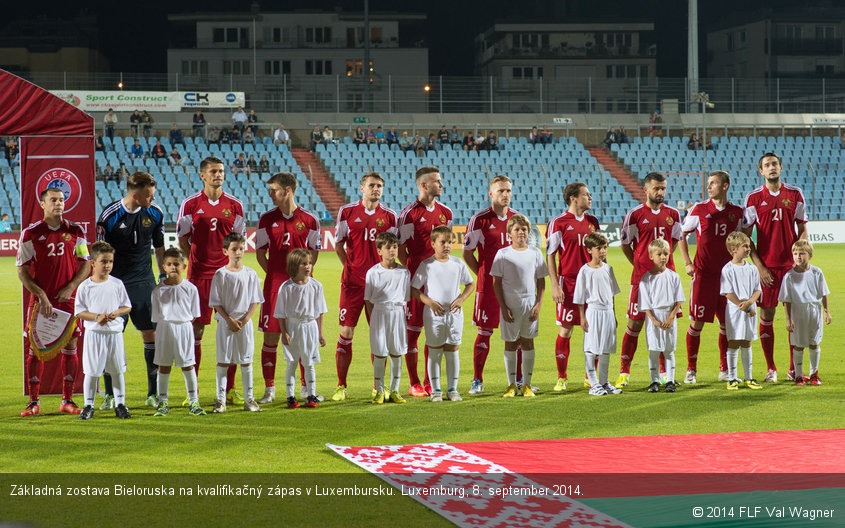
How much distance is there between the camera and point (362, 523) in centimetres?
490

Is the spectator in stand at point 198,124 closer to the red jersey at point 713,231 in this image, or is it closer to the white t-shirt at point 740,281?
the red jersey at point 713,231

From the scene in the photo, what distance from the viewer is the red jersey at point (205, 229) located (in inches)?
331

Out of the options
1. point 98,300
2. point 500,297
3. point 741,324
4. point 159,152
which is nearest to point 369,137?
point 159,152

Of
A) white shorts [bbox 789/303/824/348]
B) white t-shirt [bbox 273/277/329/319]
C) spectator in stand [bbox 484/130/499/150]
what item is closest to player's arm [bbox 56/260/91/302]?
white t-shirt [bbox 273/277/329/319]

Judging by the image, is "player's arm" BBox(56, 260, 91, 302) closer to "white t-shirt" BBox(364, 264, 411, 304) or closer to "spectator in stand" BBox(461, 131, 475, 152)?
"white t-shirt" BBox(364, 264, 411, 304)

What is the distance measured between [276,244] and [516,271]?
89.1 inches

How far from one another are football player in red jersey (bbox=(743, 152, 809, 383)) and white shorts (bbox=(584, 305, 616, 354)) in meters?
1.95

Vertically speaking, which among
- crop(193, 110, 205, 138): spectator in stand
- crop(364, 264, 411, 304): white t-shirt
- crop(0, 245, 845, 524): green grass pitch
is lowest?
crop(0, 245, 845, 524): green grass pitch

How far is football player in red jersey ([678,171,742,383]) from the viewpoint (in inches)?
366

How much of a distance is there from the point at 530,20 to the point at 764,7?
24893mm

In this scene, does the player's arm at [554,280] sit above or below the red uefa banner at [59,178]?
below

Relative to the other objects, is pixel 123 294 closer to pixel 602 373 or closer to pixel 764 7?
pixel 602 373

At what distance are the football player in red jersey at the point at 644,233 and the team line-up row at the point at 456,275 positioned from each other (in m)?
0.01

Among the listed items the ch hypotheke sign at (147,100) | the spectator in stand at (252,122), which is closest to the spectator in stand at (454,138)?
the spectator in stand at (252,122)
